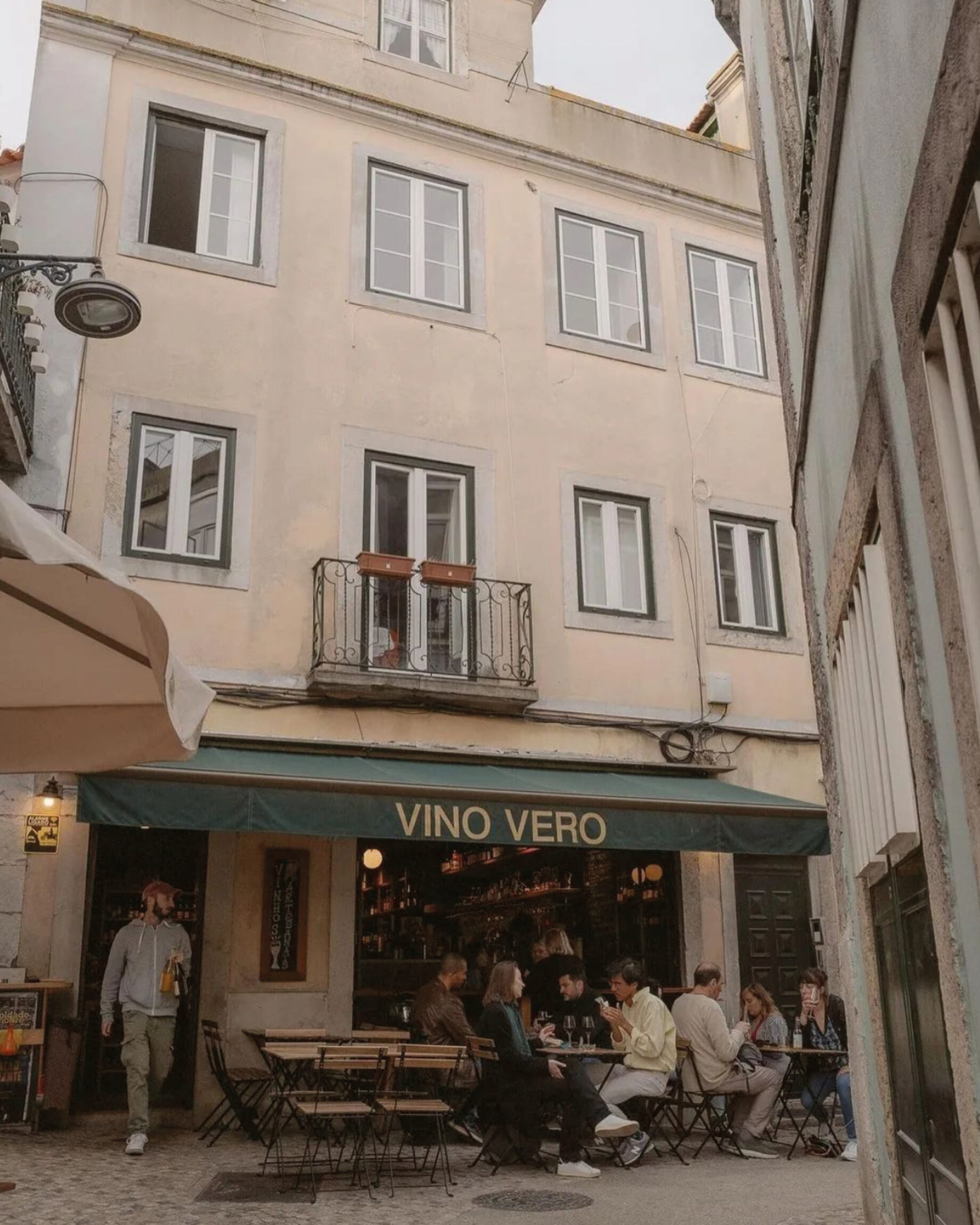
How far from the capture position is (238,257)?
1150 cm

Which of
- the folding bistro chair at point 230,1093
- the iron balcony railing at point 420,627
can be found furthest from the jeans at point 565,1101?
the iron balcony railing at point 420,627

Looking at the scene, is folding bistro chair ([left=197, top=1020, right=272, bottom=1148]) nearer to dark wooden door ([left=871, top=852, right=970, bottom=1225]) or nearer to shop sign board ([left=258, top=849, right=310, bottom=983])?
shop sign board ([left=258, top=849, right=310, bottom=983])

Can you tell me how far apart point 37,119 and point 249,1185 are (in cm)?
907

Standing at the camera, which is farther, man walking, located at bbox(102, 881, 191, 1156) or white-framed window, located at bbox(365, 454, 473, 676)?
white-framed window, located at bbox(365, 454, 473, 676)

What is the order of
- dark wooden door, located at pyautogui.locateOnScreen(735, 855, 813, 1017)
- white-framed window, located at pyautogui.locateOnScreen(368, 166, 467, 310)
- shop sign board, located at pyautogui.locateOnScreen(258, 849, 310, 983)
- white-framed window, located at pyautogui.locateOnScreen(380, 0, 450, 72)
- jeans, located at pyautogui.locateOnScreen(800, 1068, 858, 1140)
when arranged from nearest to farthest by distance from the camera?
1. jeans, located at pyautogui.locateOnScreen(800, 1068, 858, 1140)
2. shop sign board, located at pyautogui.locateOnScreen(258, 849, 310, 983)
3. dark wooden door, located at pyautogui.locateOnScreen(735, 855, 813, 1017)
4. white-framed window, located at pyautogui.locateOnScreen(368, 166, 467, 310)
5. white-framed window, located at pyautogui.locateOnScreen(380, 0, 450, 72)

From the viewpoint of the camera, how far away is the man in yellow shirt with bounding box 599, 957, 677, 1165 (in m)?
8.12

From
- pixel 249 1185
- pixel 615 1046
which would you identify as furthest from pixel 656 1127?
pixel 249 1185

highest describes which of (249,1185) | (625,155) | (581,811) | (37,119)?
(625,155)

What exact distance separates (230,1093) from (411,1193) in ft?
6.41

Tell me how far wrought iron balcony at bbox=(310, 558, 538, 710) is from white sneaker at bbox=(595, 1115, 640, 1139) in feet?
13.2

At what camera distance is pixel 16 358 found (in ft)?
30.6

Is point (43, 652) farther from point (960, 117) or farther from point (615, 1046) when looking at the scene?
point (615, 1046)

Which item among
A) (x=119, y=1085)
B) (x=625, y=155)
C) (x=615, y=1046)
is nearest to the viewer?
(x=615, y=1046)

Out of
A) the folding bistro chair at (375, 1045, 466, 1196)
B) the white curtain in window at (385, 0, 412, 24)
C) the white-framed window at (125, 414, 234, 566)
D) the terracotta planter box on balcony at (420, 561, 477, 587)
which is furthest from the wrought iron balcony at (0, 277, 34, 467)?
the white curtain in window at (385, 0, 412, 24)
